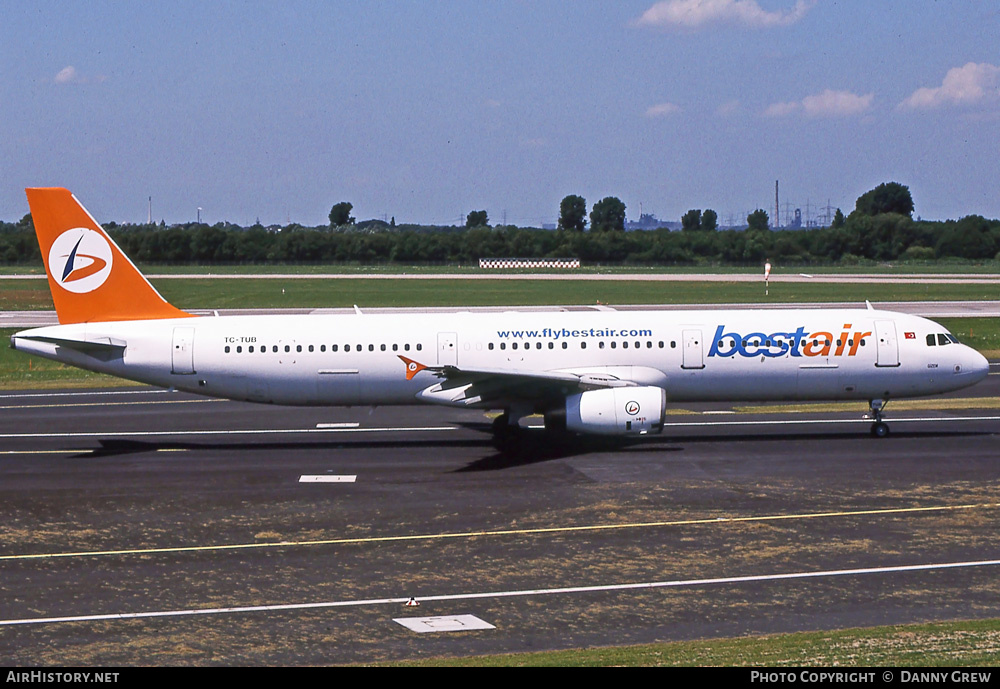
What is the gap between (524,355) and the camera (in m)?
34.5

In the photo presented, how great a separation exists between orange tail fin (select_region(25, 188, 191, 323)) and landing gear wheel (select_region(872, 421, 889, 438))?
2304 centimetres

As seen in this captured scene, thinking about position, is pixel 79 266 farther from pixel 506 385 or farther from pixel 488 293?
pixel 488 293

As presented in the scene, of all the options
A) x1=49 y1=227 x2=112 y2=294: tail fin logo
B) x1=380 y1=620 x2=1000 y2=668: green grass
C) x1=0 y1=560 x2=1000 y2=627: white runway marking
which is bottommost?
x1=0 y1=560 x2=1000 y2=627: white runway marking

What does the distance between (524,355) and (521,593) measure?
49.7 feet

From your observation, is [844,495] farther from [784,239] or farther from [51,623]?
[784,239]

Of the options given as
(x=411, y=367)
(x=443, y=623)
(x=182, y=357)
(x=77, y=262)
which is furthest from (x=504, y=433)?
(x=443, y=623)

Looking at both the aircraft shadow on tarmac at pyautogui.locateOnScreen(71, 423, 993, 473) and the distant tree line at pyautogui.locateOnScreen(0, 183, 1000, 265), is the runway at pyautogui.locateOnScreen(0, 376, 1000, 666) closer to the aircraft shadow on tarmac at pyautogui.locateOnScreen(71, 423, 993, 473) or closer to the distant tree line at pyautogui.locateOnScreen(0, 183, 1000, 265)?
the aircraft shadow on tarmac at pyautogui.locateOnScreen(71, 423, 993, 473)

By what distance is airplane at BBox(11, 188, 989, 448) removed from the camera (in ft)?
112

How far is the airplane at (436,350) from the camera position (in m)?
34.2

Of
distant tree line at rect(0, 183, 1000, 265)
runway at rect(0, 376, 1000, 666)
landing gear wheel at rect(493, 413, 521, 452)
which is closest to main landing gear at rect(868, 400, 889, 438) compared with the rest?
runway at rect(0, 376, 1000, 666)

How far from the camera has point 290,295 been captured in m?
104

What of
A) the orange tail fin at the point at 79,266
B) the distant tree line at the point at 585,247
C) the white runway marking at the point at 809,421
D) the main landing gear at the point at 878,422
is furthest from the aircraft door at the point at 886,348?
the distant tree line at the point at 585,247

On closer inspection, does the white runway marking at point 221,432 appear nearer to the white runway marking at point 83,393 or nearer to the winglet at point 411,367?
the winglet at point 411,367
